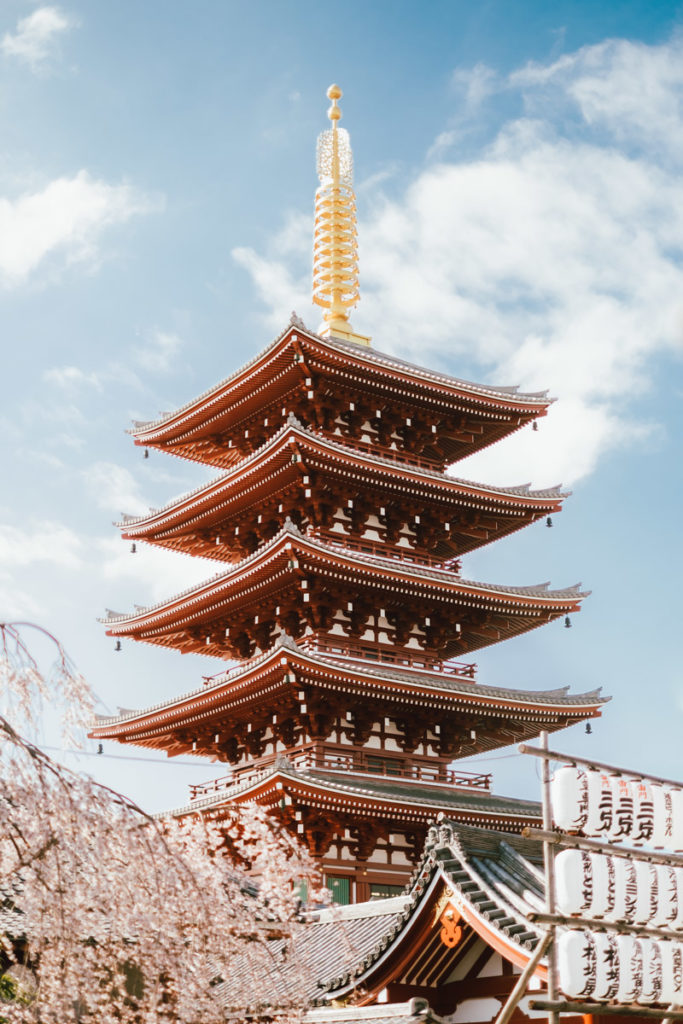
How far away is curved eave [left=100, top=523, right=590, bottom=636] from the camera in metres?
23.2

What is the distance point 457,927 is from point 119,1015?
6397 millimetres

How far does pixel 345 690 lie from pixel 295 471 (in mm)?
4965

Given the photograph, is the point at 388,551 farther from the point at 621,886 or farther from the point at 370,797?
the point at 621,886

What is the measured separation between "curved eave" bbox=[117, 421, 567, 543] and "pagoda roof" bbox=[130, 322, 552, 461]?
71.2 inches

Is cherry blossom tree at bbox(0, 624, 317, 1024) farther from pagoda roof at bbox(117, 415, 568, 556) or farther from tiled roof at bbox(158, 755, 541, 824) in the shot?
pagoda roof at bbox(117, 415, 568, 556)

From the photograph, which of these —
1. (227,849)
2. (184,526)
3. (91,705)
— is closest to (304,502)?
(184,526)

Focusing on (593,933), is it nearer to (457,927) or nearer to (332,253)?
(457,927)

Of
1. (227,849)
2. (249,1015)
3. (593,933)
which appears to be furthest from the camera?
(227,849)

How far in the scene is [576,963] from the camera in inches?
381

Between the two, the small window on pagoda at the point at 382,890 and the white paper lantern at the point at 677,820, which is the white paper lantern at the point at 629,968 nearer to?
the white paper lantern at the point at 677,820

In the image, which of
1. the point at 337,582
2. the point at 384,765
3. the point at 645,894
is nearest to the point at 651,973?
the point at 645,894

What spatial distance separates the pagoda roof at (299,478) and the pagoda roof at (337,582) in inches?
67.1

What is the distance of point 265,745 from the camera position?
2503 centimetres

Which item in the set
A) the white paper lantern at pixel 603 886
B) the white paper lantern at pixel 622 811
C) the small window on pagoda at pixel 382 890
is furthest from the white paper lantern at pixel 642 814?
the small window on pagoda at pixel 382 890
